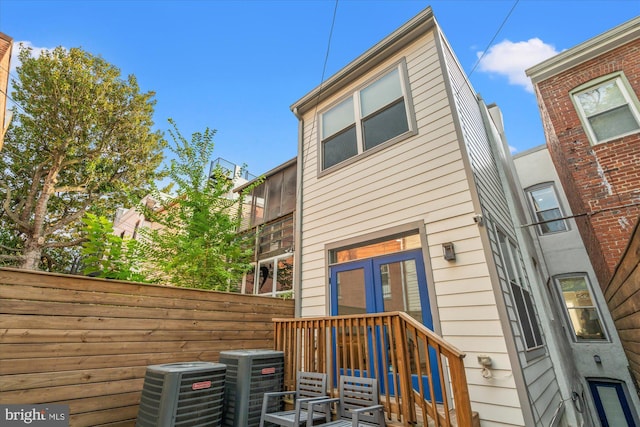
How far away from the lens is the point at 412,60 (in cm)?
486

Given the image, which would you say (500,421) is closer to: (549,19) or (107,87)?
(549,19)

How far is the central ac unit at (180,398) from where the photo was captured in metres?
2.34

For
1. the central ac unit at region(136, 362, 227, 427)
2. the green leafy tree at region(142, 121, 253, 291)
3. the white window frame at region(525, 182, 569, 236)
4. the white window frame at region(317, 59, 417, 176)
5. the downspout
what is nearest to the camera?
the central ac unit at region(136, 362, 227, 427)

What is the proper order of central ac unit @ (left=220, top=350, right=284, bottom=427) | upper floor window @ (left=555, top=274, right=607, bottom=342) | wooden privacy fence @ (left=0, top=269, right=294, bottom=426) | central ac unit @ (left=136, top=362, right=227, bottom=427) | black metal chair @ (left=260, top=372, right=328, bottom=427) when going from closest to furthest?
central ac unit @ (left=136, top=362, right=227, bottom=427) < wooden privacy fence @ (left=0, top=269, right=294, bottom=426) < black metal chair @ (left=260, top=372, right=328, bottom=427) < central ac unit @ (left=220, top=350, right=284, bottom=427) < upper floor window @ (left=555, top=274, right=607, bottom=342)

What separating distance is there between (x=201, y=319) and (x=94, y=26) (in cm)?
1097

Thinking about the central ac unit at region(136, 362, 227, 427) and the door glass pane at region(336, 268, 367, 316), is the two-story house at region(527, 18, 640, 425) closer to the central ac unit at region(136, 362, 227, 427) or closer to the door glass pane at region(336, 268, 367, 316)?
the door glass pane at region(336, 268, 367, 316)

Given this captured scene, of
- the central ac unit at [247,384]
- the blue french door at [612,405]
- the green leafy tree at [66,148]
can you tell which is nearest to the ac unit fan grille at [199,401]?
the central ac unit at [247,384]

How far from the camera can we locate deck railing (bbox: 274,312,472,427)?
2.23 m

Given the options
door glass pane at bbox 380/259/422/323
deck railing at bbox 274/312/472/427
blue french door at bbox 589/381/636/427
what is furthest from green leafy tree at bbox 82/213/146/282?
blue french door at bbox 589/381/636/427

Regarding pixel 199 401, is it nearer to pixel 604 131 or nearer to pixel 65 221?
pixel 604 131

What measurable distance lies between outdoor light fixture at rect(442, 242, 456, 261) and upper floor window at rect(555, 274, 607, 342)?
6725mm

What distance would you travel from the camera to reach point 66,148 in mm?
11555

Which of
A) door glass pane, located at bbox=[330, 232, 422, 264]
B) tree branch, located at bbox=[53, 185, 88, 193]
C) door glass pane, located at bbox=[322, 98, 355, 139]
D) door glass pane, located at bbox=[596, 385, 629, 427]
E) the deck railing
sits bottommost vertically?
door glass pane, located at bbox=[596, 385, 629, 427]

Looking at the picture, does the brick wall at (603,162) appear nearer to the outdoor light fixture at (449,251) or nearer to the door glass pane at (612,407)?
the door glass pane at (612,407)
